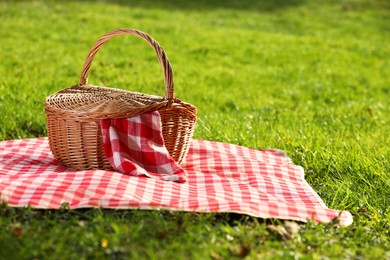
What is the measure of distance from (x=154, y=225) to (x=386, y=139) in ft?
11.2

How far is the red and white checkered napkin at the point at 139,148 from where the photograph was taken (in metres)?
4.19

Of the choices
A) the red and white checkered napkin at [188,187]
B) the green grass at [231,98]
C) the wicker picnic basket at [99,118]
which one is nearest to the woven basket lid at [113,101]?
the wicker picnic basket at [99,118]

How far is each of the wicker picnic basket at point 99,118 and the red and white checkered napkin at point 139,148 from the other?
0.06 metres

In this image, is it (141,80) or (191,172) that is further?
(141,80)

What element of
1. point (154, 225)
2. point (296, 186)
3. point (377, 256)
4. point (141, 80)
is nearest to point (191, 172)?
point (296, 186)

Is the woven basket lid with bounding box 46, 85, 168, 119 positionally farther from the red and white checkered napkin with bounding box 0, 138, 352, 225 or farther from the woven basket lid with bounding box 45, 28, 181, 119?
the red and white checkered napkin with bounding box 0, 138, 352, 225

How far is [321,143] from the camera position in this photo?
216 inches

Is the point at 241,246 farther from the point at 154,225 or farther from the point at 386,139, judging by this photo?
the point at 386,139

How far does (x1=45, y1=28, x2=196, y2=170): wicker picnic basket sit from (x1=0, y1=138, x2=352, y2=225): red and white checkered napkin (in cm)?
15

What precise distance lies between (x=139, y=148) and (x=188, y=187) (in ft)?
1.53

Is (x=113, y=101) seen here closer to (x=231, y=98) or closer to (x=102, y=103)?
(x=102, y=103)

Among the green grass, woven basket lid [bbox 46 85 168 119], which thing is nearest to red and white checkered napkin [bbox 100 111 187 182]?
woven basket lid [bbox 46 85 168 119]

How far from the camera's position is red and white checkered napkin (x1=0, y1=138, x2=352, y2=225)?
3516mm

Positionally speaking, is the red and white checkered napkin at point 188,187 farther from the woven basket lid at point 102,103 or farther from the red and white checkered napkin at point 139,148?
the woven basket lid at point 102,103
